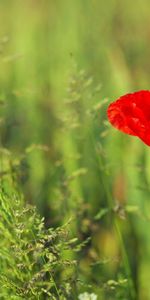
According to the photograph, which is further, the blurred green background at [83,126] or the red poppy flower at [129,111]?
the blurred green background at [83,126]

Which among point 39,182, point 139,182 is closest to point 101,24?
point 39,182

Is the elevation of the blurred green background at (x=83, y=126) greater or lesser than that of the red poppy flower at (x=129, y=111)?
greater

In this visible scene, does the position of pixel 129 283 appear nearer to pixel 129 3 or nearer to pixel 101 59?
pixel 101 59

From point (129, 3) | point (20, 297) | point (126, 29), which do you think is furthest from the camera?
point (129, 3)

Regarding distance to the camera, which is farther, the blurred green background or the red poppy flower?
the blurred green background

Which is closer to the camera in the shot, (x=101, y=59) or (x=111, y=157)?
(x=111, y=157)
